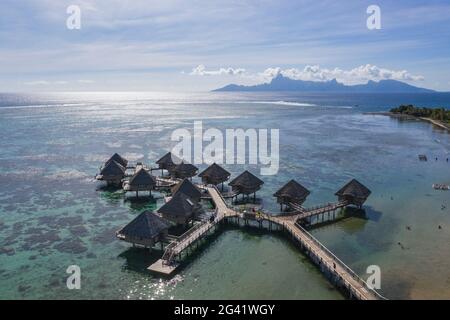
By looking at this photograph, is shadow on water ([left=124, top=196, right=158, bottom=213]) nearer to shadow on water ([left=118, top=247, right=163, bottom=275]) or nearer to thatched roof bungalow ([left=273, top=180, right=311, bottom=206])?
shadow on water ([left=118, top=247, right=163, bottom=275])

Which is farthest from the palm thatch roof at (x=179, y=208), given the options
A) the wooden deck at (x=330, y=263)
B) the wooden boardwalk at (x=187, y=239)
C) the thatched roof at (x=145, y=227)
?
the wooden deck at (x=330, y=263)

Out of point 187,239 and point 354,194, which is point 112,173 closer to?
point 187,239

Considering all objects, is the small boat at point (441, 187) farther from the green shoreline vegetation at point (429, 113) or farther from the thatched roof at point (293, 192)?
the green shoreline vegetation at point (429, 113)

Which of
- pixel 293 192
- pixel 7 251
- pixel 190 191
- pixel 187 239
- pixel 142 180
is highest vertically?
pixel 142 180

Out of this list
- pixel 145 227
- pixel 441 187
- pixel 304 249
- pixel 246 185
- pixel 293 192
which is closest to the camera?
pixel 145 227

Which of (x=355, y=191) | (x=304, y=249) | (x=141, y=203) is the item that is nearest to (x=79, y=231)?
(x=141, y=203)
